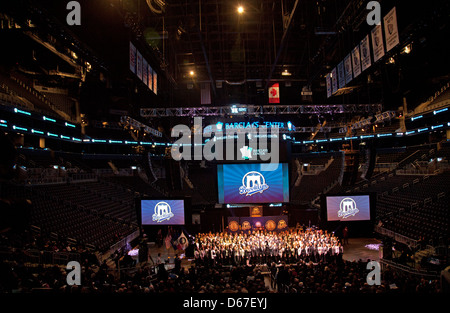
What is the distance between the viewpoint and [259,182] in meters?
20.0

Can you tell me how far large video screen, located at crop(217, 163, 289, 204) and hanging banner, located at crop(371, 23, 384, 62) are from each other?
10.5 metres

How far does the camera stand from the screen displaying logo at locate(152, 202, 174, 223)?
1844cm

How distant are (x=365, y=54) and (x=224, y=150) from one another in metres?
11.7

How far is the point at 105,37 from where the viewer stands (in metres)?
9.41

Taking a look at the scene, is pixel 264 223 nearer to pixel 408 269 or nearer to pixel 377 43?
pixel 408 269

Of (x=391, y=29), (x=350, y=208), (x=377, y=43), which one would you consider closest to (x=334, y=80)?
(x=377, y=43)

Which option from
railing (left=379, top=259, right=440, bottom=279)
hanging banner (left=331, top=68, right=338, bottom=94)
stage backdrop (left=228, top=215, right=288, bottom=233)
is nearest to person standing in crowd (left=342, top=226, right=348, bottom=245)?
stage backdrop (left=228, top=215, right=288, bottom=233)

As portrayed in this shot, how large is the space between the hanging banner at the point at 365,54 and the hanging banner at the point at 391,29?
52.4 inches

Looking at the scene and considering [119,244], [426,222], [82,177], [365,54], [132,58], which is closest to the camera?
[132,58]

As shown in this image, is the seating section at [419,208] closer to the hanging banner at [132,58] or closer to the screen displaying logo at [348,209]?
the screen displaying logo at [348,209]

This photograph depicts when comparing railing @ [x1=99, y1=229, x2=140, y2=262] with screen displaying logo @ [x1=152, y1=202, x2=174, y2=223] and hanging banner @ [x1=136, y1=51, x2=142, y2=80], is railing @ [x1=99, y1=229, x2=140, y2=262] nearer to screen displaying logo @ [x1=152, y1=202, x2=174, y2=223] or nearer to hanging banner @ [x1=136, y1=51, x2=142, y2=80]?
screen displaying logo @ [x1=152, y1=202, x2=174, y2=223]

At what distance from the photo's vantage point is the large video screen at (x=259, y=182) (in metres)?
20.0

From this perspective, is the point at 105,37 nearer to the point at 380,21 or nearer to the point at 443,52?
the point at 380,21

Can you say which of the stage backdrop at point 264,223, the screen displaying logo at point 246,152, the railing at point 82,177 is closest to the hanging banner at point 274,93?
the screen displaying logo at point 246,152
